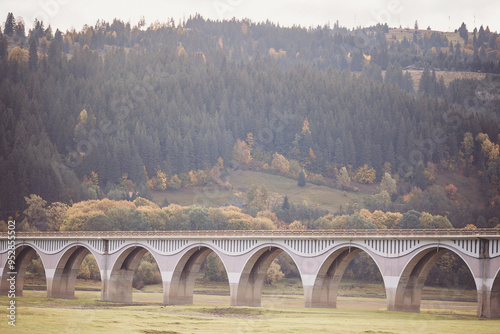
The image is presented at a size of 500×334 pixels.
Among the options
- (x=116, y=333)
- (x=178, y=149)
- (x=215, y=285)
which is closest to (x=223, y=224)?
(x=215, y=285)

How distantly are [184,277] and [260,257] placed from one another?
10787 mm

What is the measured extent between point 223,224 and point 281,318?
76.7m

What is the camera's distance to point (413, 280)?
68.4 meters

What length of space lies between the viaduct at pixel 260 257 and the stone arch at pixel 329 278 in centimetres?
10

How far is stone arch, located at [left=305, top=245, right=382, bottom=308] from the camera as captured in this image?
2867 inches

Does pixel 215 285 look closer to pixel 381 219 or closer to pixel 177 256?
pixel 177 256

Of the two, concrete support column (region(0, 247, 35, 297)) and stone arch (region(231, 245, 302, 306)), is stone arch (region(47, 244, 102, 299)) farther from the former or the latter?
stone arch (region(231, 245, 302, 306))

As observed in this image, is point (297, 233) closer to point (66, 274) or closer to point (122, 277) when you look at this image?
point (122, 277)

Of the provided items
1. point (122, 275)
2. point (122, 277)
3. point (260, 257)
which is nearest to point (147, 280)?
point (122, 275)

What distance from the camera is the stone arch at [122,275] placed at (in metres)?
87.6

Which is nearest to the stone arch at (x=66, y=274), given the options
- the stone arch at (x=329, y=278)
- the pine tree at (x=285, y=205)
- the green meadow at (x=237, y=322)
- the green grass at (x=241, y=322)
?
the green meadow at (x=237, y=322)

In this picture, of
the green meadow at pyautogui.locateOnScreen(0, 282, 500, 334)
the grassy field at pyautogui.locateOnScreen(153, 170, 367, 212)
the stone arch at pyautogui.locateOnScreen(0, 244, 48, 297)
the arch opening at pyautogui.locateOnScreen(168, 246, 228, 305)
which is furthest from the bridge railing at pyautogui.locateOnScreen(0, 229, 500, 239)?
the grassy field at pyautogui.locateOnScreen(153, 170, 367, 212)

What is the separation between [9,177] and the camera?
156 metres

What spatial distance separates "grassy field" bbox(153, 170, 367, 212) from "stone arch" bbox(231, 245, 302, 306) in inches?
3704
